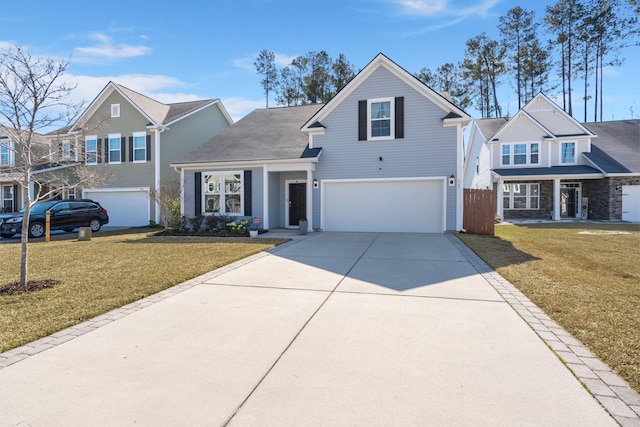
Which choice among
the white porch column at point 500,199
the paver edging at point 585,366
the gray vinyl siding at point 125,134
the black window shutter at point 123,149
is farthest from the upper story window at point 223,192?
the white porch column at point 500,199

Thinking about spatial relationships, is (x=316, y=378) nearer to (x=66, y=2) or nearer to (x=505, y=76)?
(x=66, y=2)

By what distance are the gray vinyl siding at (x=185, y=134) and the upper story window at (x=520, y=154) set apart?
19.0 metres

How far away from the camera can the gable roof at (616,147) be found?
20938 millimetres

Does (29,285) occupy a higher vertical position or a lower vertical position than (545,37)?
lower

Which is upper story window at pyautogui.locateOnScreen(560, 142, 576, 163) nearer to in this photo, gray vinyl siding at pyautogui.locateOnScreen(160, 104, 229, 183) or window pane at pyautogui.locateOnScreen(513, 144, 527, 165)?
window pane at pyautogui.locateOnScreen(513, 144, 527, 165)

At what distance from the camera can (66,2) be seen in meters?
9.96

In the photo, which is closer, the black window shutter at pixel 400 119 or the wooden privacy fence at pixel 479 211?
the wooden privacy fence at pixel 479 211

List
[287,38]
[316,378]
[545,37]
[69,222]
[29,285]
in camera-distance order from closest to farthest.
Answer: [316,378], [29,285], [287,38], [69,222], [545,37]

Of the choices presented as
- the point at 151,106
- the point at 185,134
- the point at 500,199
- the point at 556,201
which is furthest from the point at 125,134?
the point at 556,201

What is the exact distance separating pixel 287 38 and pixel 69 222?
12.5m

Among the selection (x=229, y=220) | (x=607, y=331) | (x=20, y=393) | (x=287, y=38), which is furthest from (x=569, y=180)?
(x=20, y=393)

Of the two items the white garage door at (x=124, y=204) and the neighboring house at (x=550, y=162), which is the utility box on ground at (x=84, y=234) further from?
the neighboring house at (x=550, y=162)

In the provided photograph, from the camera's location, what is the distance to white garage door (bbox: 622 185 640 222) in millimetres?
20766

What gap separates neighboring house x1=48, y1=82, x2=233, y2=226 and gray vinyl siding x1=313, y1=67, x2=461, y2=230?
9.61m
